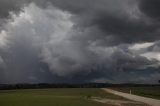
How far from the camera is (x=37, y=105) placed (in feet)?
111

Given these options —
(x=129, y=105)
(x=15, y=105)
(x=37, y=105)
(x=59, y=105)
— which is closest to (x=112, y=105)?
(x=129, y=105)

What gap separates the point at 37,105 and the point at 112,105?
29.6 ft

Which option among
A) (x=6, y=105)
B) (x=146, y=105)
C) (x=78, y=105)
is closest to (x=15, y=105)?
(x=6, y=105)

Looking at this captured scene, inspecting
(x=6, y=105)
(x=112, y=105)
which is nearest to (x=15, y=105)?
(x=6, y=105)

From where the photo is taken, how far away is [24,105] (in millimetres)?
34531

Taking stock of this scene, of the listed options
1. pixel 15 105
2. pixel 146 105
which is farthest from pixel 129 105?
pixel 15 105

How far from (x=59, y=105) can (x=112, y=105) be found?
6406mm

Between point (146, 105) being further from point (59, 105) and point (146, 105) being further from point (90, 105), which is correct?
point (59, 105)

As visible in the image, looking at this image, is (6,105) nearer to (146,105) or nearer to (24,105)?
(24,105)

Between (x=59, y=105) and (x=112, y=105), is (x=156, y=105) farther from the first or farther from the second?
(x=59, y=105)

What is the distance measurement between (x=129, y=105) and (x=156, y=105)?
3.24 meters

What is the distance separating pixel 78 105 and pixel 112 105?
417cm

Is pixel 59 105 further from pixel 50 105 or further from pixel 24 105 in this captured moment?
pixel 24 105

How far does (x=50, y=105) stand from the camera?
112 ft
